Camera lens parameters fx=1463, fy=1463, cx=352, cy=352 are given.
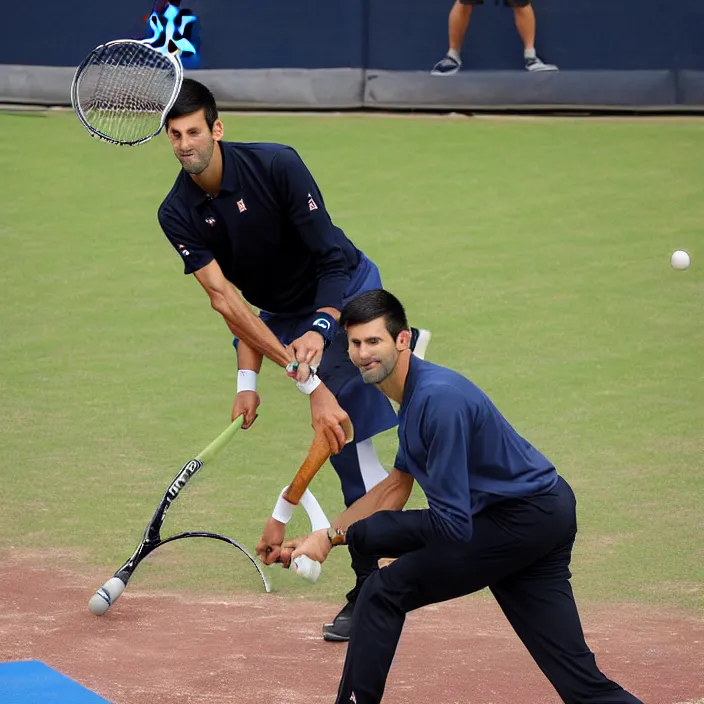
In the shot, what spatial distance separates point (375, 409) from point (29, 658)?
2034 mm

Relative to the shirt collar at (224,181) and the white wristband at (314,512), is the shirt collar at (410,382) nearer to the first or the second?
the white wristband at (314,512)

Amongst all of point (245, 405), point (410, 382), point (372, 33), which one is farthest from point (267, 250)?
point (372, 33)

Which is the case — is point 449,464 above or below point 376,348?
below

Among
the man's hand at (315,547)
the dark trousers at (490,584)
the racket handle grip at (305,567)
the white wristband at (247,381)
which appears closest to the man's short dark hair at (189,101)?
the white wristband at (247,381)

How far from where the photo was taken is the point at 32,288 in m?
13.0

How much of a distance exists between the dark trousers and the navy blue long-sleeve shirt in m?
0.08

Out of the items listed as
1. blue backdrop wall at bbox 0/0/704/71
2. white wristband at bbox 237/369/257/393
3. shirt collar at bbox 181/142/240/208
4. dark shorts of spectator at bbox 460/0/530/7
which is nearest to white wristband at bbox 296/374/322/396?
white wristband at bbox 237/369/257/393

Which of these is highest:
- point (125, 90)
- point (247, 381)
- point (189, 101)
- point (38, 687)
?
point (125, 90)

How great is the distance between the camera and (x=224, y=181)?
283 inches

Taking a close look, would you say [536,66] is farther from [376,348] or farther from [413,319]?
[376,348]

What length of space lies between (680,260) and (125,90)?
5904mm

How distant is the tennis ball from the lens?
12602mm

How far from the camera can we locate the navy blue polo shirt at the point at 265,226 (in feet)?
23.7

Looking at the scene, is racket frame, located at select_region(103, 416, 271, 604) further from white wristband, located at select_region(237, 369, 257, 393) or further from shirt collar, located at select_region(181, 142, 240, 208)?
shirt collar, located at select_region(181, 142, 240, 208)
